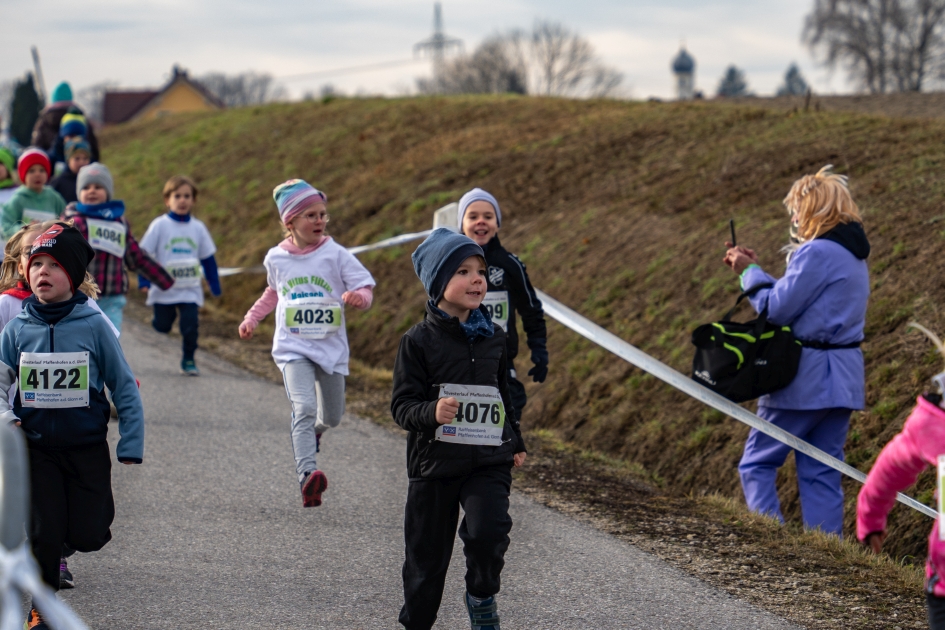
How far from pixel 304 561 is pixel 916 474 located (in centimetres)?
316

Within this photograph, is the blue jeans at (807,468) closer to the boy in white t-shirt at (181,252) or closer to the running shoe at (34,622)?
the running shoe at (34,622)

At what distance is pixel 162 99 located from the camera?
9275 centimetres

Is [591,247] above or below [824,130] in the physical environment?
below

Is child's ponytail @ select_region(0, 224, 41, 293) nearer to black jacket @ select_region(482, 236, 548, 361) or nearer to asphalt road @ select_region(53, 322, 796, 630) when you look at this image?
asphalt road @ select_region(53, 322, 796, 630)

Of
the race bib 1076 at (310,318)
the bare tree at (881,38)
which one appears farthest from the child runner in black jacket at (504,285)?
the bare tree at (881,38)

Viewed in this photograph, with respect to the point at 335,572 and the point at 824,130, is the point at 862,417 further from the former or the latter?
the point at 824,130

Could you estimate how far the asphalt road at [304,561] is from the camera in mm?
4570

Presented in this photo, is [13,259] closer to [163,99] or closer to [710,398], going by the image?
[710,398]

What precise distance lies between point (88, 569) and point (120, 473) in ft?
6.44

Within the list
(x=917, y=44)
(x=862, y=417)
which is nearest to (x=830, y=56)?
(x=917, y=44)

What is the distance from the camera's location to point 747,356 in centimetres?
598

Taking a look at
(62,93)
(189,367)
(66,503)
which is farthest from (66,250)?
(62,93)

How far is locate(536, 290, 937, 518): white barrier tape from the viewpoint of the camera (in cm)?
572

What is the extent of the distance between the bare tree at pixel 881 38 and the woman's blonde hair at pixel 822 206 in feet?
185
